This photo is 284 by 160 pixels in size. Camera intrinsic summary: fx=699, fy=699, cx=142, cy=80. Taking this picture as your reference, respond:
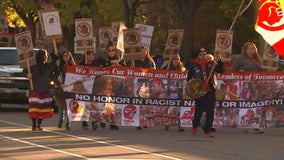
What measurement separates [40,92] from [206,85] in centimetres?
346

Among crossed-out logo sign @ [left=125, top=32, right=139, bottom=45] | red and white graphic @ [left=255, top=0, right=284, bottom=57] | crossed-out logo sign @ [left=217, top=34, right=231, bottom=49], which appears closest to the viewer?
red and white graphic @ [left=255, top=0, right=284, bottom=57]

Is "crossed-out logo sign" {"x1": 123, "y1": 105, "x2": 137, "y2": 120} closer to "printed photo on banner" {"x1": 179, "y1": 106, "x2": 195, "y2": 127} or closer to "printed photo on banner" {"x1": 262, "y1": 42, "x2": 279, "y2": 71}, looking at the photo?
"printed photo on banner" {"x1": 179, "y1": 106, "x2": 195, "y2": 127}

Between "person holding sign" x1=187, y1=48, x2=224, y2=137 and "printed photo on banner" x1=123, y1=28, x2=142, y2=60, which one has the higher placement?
"printed photo on banner" x1=123, y1=28, x2=142, y2=60

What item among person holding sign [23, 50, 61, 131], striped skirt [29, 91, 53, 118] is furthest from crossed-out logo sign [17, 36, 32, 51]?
striped skirt [29, 91, 53, 118]

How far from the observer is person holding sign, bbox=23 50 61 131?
1437cm

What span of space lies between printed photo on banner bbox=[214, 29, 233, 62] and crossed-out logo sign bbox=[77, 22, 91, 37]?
3.26m

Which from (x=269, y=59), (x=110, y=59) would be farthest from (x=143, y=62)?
(x=269, y=59)

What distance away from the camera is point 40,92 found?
1452 centimetres

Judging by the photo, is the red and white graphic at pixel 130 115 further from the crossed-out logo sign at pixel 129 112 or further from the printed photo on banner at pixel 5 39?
the printed photo on banner at pixel 5 39

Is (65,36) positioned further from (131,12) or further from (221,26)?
(221,26)

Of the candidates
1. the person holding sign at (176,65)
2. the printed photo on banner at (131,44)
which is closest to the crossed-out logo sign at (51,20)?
the printed photo on banner at (131,44)

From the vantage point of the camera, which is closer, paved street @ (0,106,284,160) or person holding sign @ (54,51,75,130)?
paved street @ (0,106,284,160)

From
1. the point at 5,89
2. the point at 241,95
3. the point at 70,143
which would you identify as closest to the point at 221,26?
the point at 5,89

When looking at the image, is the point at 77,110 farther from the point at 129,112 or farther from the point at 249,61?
the point at 249,61
